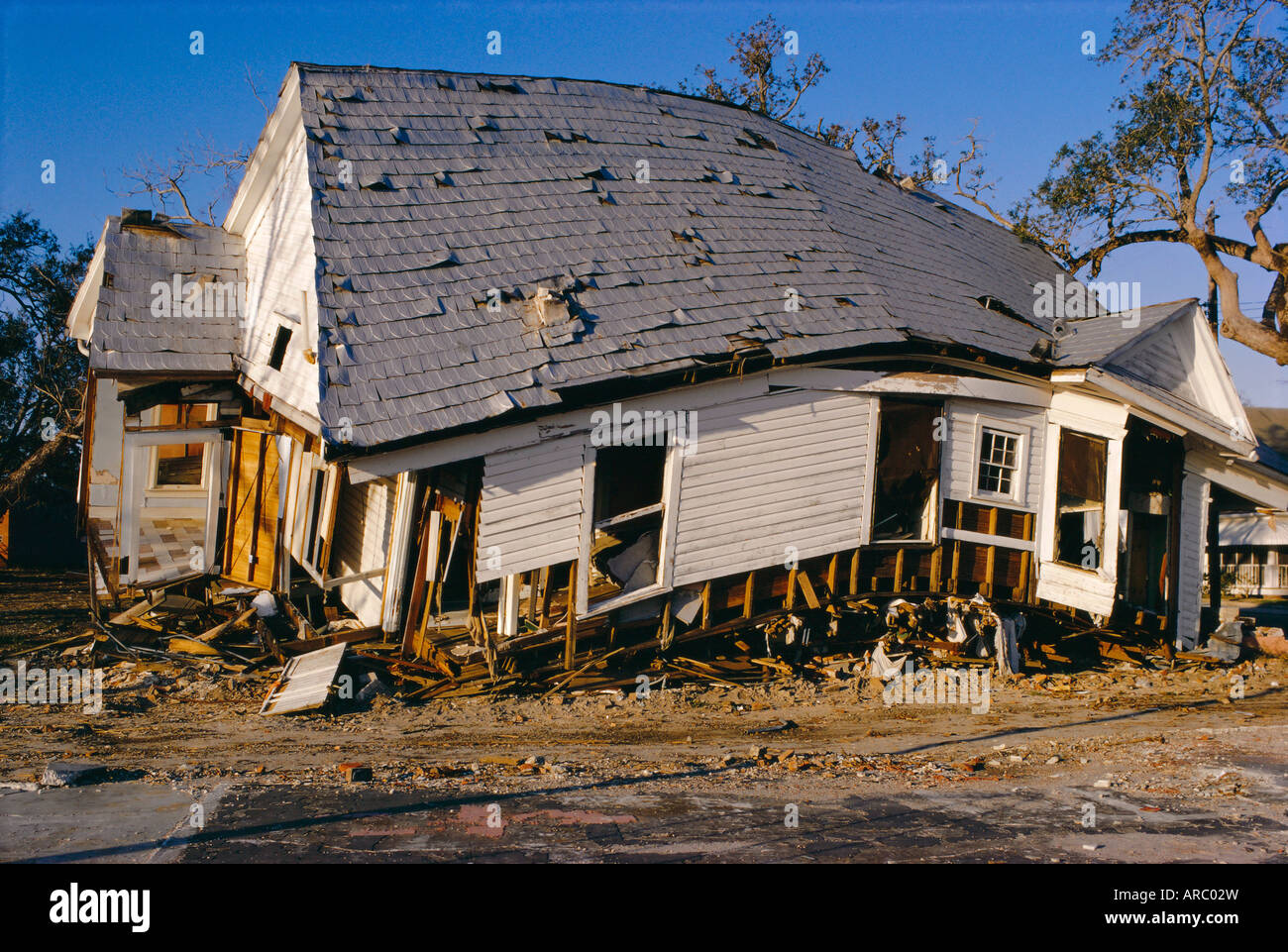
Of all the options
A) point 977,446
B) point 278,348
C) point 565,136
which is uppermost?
point 565,136

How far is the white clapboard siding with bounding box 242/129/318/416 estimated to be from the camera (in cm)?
1178

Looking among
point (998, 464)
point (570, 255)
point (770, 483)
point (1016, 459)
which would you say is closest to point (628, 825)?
point (770, 483)

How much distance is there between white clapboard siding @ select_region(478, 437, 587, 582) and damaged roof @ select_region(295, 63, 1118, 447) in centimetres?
68

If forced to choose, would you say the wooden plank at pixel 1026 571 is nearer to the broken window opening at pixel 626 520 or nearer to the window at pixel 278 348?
the broken window opening at pixel 626 520

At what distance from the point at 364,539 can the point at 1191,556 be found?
499 inches

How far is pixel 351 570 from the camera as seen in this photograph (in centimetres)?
1366

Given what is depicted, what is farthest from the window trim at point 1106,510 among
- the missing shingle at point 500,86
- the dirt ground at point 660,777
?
the missing shingle at point 500,86

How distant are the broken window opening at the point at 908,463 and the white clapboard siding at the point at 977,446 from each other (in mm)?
238

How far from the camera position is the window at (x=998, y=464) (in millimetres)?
13266

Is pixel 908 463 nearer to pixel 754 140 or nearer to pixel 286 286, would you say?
pixel 754 140

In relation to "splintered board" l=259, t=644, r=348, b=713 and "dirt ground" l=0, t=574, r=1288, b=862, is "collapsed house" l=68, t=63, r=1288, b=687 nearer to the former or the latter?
"splintered board" l=259, t=644, r=348, b=713

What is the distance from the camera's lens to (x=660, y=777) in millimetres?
7477
